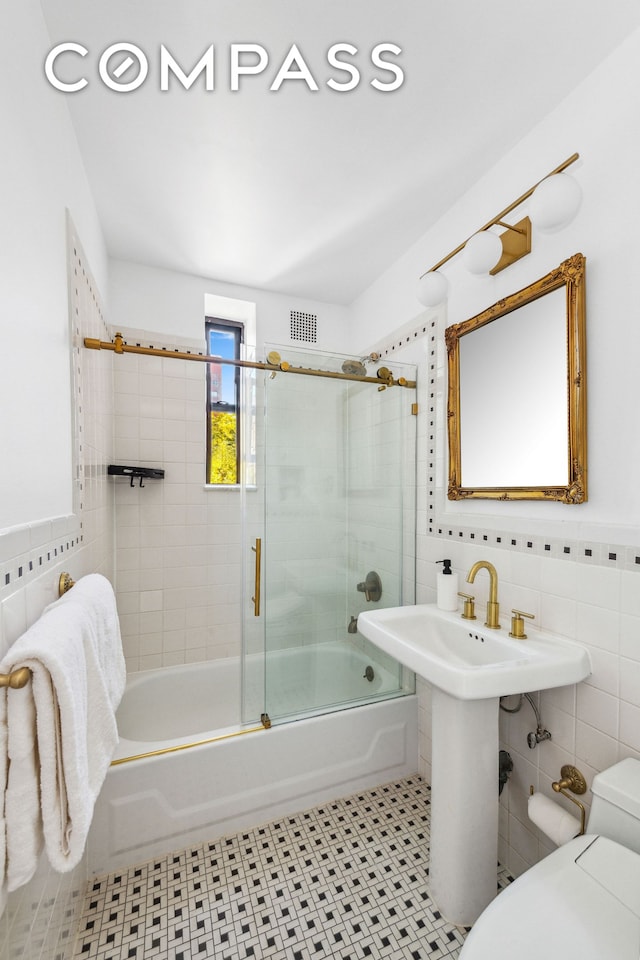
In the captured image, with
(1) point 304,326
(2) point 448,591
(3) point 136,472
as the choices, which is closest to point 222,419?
(3) point 136,472

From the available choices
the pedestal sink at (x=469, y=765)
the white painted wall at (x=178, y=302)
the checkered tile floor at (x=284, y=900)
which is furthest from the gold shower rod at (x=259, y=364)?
the checkered tile floor at (x=284, y=900)

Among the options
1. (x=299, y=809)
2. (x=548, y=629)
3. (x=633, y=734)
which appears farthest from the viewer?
(x=299, y=809)

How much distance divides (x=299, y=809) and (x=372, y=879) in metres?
0.40

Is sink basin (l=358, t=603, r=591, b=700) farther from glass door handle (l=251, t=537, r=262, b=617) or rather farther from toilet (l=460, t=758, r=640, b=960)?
glass door handle (l=251, t=537, r=262, b=617)

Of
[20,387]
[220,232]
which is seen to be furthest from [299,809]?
[220,232]

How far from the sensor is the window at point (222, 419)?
2598 mm

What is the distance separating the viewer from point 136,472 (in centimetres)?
216

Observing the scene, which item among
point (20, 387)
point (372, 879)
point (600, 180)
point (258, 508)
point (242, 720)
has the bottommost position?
point (372, 879)

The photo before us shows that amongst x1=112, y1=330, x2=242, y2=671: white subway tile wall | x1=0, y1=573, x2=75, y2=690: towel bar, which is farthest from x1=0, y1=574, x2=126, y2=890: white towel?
x1=112, y1=330, x2=242, y2=671: white subway tile wall

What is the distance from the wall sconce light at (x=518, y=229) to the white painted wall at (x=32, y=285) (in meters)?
1.26

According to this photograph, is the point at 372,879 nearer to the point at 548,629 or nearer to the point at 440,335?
the point at 548,629

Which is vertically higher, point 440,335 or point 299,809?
point 440,335

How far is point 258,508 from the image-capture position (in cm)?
179

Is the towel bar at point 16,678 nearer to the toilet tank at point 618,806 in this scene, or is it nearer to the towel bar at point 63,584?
the towel bar at point 63,584
